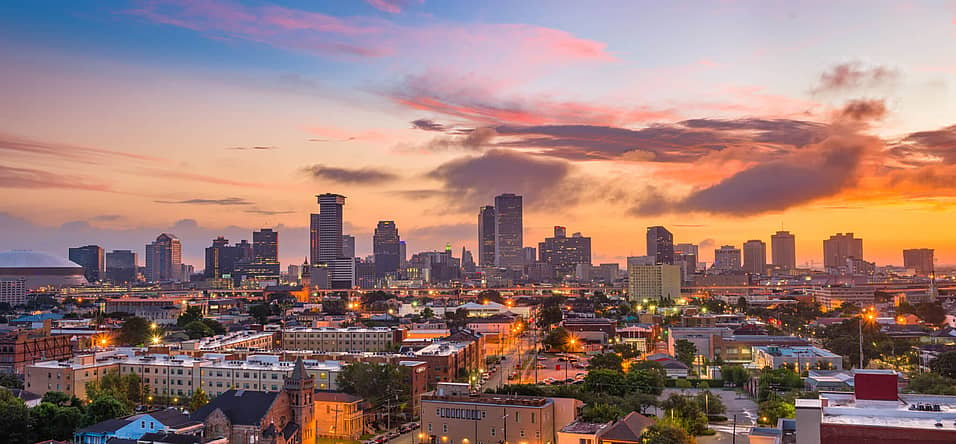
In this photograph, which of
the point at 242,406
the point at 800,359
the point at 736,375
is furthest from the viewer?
the point at 800,359

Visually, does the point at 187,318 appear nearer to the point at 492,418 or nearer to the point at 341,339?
the point at 341,339

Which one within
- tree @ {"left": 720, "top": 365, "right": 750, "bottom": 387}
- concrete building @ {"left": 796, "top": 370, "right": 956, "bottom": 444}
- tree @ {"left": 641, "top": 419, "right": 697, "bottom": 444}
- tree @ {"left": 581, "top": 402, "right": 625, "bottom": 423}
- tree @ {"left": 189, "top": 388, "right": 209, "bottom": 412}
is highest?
concrete building @ {"left": 796, "top": 370, "right": 956, "bottom": 444}

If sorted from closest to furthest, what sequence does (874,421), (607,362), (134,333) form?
(874,421)
(607,362)
(134,333)

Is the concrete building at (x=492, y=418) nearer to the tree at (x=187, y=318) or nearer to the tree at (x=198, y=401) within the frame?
the tree at (x=198, y=401)

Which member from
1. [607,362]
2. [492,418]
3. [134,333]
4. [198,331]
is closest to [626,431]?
[492,418]

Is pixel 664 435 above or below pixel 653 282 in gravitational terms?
below

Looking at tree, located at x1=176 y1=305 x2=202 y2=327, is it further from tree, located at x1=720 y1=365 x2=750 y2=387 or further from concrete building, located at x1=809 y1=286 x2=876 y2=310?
concrete building, located at x1=809 y1=286 x2=876 y2=310

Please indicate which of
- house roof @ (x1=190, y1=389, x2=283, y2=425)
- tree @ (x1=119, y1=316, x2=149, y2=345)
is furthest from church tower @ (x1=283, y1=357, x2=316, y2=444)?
tree @ (x1=119, y1=316, x2=149, y2=345)
